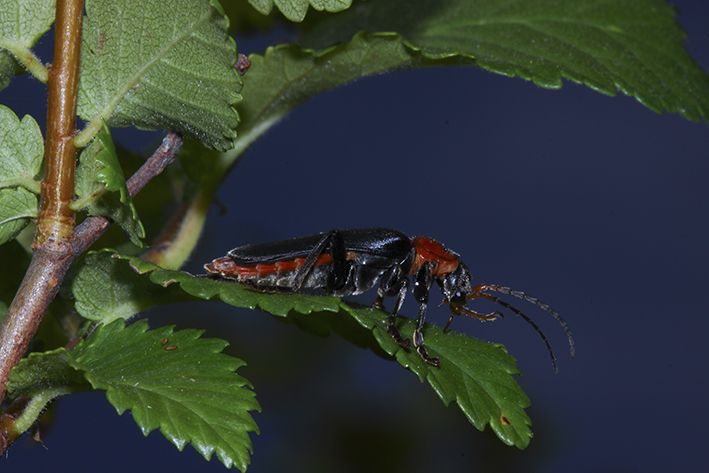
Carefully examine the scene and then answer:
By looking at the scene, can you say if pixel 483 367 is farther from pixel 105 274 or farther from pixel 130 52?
pixel 130 52

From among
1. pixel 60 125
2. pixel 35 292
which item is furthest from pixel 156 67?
pixel 35 292

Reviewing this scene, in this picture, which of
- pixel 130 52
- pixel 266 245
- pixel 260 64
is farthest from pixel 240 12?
pixel 130 52

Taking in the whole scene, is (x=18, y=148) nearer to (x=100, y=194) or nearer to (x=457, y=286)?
(x=100, y=194)

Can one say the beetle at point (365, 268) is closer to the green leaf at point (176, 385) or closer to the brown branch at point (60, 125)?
the green leaf at point (176, 385)

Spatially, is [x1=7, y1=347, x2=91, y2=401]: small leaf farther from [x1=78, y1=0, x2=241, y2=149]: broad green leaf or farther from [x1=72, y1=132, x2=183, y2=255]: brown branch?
[x1=78, y1=0, x2=241, y2=149]: broad green leaf

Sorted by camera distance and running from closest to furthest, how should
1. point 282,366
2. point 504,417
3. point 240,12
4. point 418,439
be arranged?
1. point 504,417
2. point 240,12
3. point 418,439
4. point 282,366

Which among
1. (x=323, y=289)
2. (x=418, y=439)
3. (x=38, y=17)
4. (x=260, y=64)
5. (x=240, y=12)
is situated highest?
(x=240, y=12)

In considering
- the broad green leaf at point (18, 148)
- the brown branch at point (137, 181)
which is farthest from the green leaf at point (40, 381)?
the broad green leaf at point (18, 148)

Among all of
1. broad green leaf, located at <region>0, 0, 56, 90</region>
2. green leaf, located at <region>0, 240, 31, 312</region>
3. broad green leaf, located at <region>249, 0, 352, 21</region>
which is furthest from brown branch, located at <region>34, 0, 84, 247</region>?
green leaf, located at <region>0, 240, 31, 312</region>
